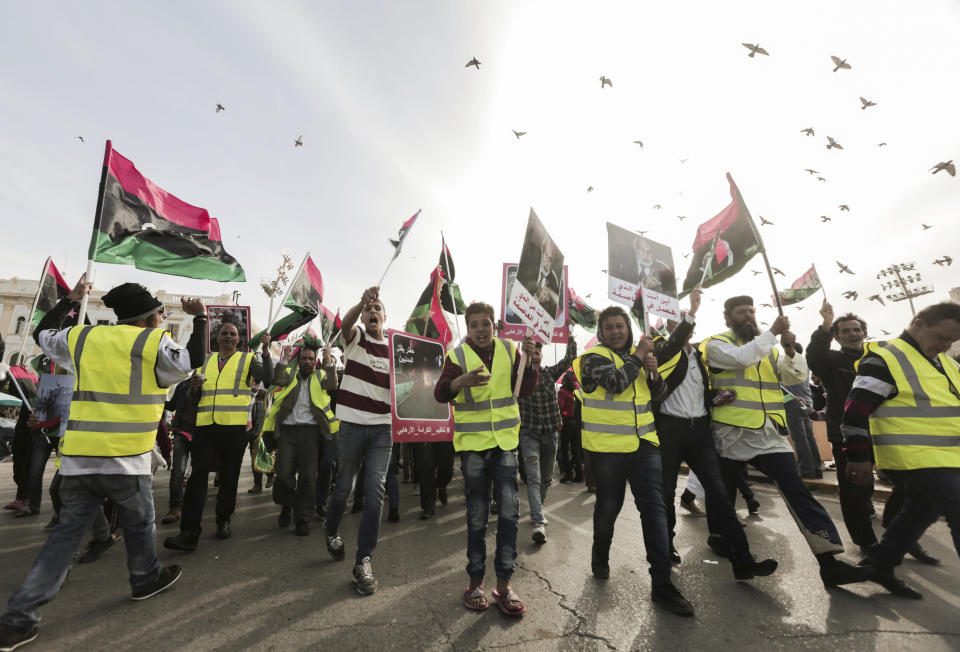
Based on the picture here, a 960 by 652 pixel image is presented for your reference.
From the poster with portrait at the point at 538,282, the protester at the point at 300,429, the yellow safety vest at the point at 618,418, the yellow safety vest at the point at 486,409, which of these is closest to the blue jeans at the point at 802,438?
the yellow safety vest at the point at 618,418

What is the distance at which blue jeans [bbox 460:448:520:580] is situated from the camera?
3.01m

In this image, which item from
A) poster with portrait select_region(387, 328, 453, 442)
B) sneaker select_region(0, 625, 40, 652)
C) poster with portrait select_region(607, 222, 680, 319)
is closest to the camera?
sneaker select_region(0, 625, 40, 652)

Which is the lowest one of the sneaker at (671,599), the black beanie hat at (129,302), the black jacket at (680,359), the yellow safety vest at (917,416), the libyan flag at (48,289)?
the sneaker at (671,599)

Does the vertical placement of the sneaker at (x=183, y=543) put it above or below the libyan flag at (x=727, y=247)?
below

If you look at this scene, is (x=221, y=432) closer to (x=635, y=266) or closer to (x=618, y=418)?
(x=618, y=418)

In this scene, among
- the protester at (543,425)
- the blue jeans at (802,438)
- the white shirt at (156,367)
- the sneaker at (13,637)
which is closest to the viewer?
the sneaker at (13,637)

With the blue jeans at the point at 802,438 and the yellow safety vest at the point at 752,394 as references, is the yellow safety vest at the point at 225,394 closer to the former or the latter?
the yellow safety vest at the point at 752,394

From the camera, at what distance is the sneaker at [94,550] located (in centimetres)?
399

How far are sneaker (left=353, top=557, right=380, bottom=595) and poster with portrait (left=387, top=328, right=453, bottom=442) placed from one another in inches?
36.9

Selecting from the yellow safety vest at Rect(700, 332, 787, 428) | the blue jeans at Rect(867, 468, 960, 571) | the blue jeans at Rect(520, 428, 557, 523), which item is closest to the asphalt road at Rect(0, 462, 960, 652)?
the blue jeans at Rect(867, 468, 960, 571)

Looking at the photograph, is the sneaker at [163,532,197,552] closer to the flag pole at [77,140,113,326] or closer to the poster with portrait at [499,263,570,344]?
the flag pole at [77,140,113,326]

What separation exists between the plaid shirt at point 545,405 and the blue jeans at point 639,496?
2.19 meters

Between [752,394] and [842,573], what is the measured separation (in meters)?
1.32

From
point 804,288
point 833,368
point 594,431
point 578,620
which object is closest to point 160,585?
point 578,620
